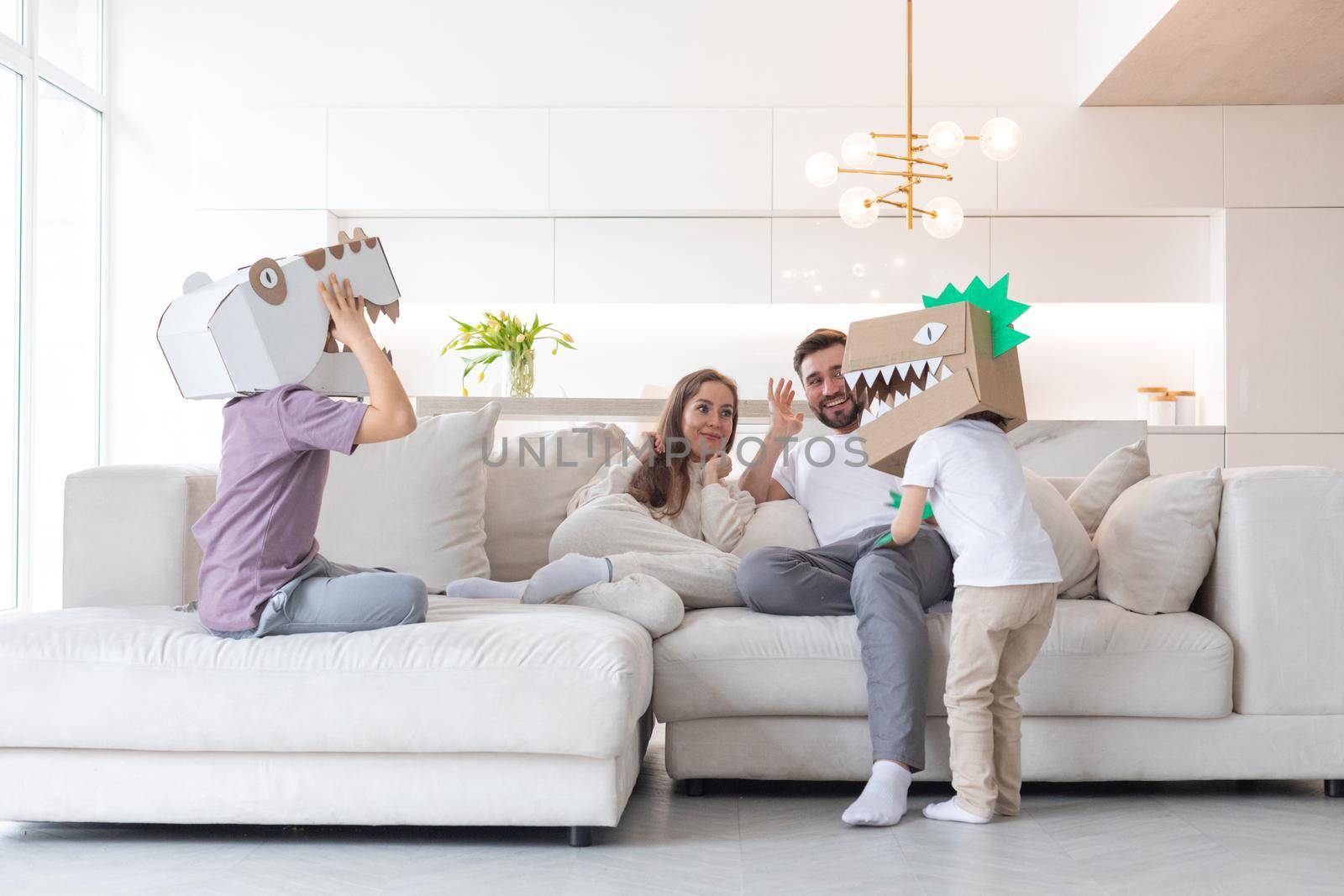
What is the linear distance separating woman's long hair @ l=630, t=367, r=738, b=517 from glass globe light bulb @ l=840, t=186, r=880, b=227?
5.28ft

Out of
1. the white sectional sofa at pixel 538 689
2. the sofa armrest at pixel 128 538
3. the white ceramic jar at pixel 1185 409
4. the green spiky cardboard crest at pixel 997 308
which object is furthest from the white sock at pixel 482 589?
the white ceramic jar at pixel 1185 409

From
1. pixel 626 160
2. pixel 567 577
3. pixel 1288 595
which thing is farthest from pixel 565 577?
pixel 626 160

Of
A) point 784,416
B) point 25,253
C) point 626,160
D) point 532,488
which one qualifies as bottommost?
point 532,488

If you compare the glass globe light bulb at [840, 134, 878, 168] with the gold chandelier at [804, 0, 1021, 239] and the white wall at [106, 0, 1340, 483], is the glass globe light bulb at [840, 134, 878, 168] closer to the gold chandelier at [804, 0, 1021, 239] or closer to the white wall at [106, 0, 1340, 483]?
the gold chandelier at [804, 0, 1021, 239]

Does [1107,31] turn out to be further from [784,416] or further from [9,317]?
[9,317]

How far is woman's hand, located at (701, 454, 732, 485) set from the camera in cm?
280

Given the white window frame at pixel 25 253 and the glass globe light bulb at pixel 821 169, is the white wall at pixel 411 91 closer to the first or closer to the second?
the white window frame at pixel 25 253

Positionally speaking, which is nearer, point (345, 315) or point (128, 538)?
point (345, 315)

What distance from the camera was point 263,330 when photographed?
6.79 ft

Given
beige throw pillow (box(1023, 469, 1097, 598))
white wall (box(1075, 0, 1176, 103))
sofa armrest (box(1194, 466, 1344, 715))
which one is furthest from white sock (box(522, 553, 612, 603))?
white wall (box(1075, 0, 1176, 103))

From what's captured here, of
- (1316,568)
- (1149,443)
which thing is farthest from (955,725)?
(1149,443)

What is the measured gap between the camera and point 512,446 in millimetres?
2928

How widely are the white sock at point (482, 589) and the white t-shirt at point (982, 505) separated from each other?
3.00ft

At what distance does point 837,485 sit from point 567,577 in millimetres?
713
